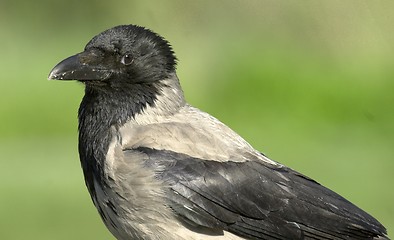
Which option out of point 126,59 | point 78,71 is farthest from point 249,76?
point 78,71

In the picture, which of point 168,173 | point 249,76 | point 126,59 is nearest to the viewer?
A: point 168,173

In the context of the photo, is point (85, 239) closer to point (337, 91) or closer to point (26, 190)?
point (26, 190)

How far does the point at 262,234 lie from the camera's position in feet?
19.5

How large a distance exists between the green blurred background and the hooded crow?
3854 millimetres

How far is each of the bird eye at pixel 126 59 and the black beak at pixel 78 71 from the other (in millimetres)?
102

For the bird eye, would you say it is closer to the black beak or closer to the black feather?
the black beak

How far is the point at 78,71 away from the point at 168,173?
663mm

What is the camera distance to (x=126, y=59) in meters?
6.18

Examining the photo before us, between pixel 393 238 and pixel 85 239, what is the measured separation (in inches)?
83.9

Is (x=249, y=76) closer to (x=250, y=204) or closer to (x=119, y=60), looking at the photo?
(x=119, y=60)

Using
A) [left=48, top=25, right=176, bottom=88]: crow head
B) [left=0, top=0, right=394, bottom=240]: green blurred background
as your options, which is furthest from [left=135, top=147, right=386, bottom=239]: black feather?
[left=0, top=0, right=394, bottom=240]: green blurred background

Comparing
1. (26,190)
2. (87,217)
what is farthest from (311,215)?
(26,190)

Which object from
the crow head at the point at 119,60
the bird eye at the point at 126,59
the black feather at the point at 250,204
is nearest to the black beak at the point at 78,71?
the crow head at the point at 119,60

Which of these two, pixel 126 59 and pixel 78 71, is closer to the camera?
pixel 78 71
